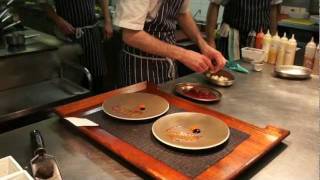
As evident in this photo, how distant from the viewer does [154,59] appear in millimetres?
1656

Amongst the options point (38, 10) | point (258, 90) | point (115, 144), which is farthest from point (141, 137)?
point (38, 10)

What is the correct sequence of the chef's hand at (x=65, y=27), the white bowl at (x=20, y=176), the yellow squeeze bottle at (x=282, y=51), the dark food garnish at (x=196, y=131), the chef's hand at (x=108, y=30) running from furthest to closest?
1. the chef's hand at (x=108, y=30)
2. the chef's hand at (x=65, y=27)
3. the yellow squeeze bottle at (x=282, y=51)
4. the dark food garnish at (x=196, y=131)
5. the white bowl at (x=20, y=176)

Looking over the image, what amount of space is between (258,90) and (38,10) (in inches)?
133

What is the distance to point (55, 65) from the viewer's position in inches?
77.4

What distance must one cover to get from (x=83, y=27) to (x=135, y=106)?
1.99 m

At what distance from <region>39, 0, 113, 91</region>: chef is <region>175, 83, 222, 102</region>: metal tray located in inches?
66.9

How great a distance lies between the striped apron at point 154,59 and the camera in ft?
5.30

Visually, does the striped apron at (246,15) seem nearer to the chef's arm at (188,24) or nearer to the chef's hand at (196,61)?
the chef's arm at (188,24)

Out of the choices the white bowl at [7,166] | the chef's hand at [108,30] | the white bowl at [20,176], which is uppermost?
the chef's hand at [108,30]

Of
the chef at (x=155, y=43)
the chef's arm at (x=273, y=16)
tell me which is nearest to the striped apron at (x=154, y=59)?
the chef at (x=155, y=43)

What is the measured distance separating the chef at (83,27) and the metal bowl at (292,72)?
1788 mm

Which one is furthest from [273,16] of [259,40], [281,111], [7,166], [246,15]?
[7,166]

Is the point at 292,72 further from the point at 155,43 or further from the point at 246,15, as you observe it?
the point at 246,15

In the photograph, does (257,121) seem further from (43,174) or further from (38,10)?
(38,10)
